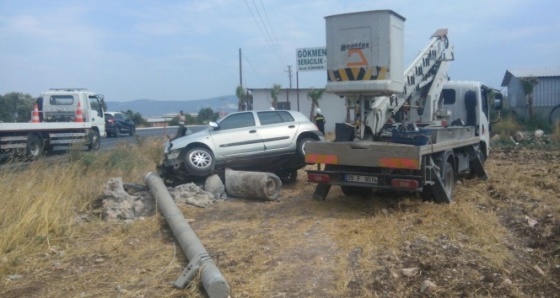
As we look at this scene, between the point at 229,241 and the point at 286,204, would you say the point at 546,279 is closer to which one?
the point at 229,241

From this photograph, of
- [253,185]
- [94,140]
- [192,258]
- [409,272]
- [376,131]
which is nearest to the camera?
[409,272]

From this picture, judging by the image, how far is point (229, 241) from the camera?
809cm

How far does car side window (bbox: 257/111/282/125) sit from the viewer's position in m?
13.8

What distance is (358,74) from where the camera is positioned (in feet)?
31.7

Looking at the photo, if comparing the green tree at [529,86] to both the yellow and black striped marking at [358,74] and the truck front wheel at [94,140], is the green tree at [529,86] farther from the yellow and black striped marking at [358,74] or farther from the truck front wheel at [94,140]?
the yellow and black striped marking at [358,74]

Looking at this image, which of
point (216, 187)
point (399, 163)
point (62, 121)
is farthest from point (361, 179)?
point (62, 121)

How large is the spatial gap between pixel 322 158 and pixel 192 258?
3573mm

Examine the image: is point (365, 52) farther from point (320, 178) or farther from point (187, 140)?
point (187, 140)

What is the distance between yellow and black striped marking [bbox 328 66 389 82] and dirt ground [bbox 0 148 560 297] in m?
2.16

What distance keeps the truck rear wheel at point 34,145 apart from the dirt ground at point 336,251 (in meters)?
12.0

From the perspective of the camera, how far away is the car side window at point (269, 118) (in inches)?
542

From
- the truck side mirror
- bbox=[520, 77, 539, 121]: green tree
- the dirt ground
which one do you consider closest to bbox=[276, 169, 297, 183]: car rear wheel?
the dirt ground

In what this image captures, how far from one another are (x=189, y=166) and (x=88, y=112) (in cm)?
1357

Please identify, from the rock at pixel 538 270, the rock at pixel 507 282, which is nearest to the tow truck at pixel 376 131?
the rock at pixel 538 270
